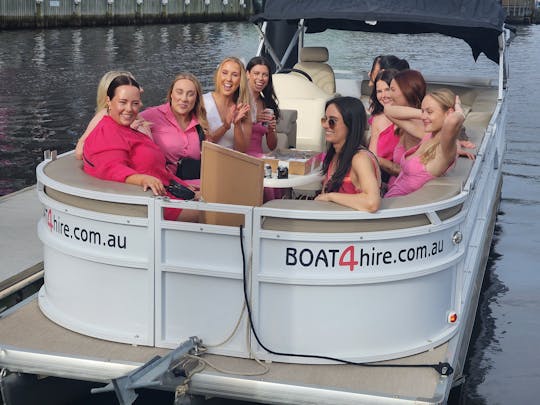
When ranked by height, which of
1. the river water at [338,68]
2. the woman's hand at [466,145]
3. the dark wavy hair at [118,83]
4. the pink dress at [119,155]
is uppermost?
the dark wavy hair at [118,83]

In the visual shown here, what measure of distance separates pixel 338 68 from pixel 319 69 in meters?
18.5

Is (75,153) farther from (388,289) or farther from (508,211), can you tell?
(508,211)

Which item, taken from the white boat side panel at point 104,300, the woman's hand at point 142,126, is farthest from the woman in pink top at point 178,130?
the white boat side panel at point 104,300

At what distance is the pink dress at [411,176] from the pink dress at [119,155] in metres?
1.33

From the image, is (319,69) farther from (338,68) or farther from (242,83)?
(338,68)

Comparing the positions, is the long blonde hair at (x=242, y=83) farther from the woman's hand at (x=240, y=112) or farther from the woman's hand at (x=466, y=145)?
the woman's hand at (x=466, y=145)

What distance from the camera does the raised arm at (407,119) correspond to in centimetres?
591

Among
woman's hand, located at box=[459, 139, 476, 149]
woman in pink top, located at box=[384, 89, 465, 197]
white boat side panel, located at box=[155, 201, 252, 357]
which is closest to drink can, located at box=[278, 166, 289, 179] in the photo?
woman in pink top, located at box=[384, 89, 465, 197]

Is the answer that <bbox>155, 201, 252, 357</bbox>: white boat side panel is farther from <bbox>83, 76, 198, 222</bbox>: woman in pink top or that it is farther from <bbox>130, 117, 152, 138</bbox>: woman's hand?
<bbox>130, 117, 152, 138</bbox>: woman's hand

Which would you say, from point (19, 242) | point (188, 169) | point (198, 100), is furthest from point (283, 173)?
point (19, 242)

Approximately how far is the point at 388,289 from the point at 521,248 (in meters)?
5.35

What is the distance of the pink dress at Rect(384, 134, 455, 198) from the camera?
5359 millimetres

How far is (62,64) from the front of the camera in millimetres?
26750

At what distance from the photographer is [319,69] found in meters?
9.90
